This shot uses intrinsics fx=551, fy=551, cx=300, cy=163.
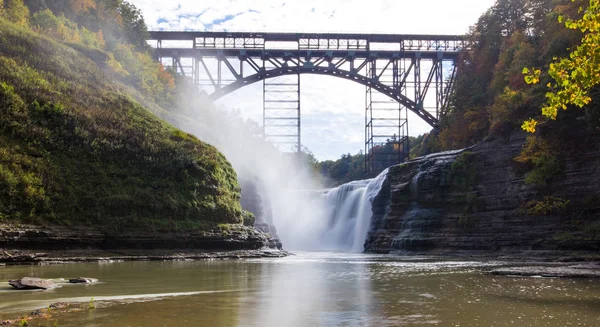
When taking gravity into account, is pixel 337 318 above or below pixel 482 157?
below

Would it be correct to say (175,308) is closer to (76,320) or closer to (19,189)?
(76,320)

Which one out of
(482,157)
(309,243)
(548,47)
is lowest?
(309,243)

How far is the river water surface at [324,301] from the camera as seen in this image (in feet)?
30.3

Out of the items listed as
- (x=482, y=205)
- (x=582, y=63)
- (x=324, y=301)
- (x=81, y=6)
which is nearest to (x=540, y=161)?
(x=482, y=205)

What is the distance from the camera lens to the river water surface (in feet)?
30.3

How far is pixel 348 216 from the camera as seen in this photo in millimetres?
58656

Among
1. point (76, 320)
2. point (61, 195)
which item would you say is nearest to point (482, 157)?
point (61, 195)

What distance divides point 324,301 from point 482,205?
31.3 m

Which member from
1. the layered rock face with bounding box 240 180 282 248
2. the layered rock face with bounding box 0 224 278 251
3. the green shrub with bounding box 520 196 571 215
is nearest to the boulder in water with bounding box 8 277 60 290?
the layered rock face with bounding box 0 224 278 251

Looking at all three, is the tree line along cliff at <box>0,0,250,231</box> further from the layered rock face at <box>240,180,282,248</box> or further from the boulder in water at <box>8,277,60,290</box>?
the boulder in water at <box>8,277,60,290</box>

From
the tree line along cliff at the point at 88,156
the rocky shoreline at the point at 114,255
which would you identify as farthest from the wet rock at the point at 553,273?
the tree line along cliff at the point at 88,156

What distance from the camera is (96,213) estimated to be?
31.3 metres

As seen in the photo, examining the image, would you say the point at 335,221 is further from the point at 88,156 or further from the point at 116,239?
the point at 116,239

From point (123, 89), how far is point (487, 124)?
112ft
